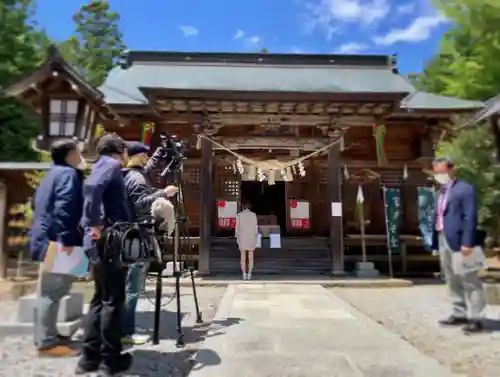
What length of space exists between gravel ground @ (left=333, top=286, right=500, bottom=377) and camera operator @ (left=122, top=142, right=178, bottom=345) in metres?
2.97

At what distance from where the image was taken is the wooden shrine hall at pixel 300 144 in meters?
11.1

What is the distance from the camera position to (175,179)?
4.83 m

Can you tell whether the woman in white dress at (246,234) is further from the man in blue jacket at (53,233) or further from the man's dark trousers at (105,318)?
the man's dark trousers at (105,318)

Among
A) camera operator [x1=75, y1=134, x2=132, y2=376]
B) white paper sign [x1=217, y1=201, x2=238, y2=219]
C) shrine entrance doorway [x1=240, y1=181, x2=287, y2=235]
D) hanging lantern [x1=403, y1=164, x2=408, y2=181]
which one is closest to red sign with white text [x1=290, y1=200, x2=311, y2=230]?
white paper sign [x1=217, y1=201, x2=238, y2=219]

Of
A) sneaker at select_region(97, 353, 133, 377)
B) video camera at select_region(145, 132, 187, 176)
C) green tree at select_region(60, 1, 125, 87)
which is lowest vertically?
sneaker at select_region(97, 353, 133, 377)

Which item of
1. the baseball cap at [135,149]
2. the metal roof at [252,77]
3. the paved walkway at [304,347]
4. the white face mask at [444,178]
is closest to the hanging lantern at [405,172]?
the metal roof at [252,77]

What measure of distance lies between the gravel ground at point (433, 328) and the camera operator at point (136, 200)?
2975 millimetres

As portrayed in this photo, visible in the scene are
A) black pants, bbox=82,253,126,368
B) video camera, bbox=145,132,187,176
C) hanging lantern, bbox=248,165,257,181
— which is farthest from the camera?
hanging lantern, bbox=248,165,257,181

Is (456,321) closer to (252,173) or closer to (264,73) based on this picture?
(252,173)

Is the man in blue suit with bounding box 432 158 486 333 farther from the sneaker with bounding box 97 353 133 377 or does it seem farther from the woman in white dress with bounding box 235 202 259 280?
the woman in white dress with bounding box 235 202 259 280

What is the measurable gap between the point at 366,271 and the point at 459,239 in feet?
21.2

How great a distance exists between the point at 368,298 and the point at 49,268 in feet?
20.6

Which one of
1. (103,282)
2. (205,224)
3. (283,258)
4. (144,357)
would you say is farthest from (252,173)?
(103,282)

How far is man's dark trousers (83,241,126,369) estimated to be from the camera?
3.34 metres
